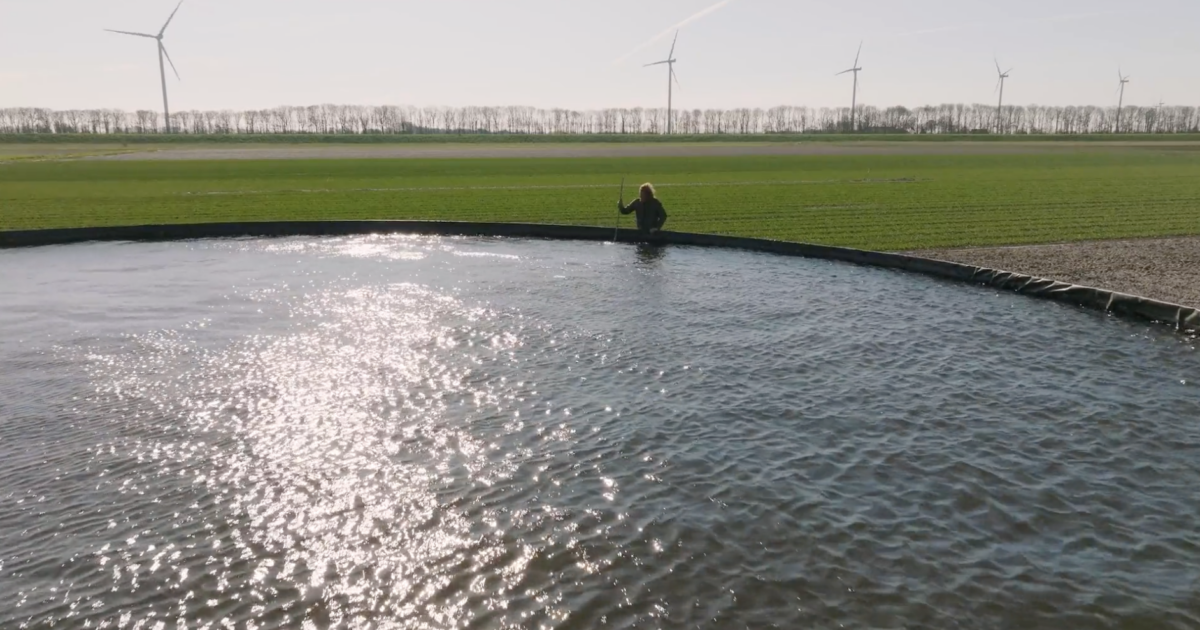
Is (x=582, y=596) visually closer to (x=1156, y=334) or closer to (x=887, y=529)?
(x=887, y=529)

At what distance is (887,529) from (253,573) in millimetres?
5587

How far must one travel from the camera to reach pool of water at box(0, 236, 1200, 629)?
6453 mm

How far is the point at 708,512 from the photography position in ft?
25.2

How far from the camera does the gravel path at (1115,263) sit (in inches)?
661

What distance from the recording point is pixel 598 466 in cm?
863

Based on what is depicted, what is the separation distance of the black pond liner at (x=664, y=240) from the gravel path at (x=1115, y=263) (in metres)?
1.50

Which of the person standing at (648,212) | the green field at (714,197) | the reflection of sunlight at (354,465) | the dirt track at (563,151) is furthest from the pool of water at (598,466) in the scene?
the dirt track at (563,151)

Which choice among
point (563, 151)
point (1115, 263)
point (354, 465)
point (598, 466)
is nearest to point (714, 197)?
point (1115, 263)

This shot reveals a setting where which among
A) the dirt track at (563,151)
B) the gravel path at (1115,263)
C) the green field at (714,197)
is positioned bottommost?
the gravel path at (1115,263)

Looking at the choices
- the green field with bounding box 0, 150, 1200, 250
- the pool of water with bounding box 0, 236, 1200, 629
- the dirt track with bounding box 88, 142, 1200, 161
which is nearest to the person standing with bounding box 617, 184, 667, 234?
the green field with bounding box 0, 150, 1200, 250

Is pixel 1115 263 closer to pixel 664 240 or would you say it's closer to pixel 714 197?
pixel 664 240

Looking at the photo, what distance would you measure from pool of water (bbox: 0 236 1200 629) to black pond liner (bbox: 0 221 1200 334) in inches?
23.8

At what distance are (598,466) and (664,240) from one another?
614 inches

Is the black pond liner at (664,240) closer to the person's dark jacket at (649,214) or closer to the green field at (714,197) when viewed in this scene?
the person's dark jacket at (649,214)
